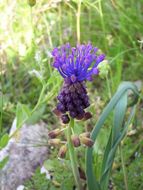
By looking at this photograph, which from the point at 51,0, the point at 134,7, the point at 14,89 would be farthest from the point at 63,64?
the point at 134,7

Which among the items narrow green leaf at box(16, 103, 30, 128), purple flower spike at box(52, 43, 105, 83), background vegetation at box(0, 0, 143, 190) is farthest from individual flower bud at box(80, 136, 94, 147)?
background vegetation at box(0, 0, 143, 190)

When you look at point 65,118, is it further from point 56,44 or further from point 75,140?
point 56,44

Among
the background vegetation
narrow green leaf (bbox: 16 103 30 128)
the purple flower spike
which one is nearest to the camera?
the purple flower spike

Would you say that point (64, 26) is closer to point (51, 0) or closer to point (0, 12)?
point (0, 12)

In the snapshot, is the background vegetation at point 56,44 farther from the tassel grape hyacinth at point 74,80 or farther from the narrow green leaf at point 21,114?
the tassel grape hyacinth at point 74,80

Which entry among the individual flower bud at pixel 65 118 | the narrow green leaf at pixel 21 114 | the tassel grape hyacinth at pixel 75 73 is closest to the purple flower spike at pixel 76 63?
the tassel grape hyacinth at pixel 75 73

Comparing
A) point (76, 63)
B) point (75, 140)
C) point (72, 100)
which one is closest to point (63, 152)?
point (75, 140)

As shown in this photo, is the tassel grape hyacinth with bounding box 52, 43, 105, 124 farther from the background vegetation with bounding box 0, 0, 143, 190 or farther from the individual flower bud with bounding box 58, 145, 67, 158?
the background vegetation with bounding box 0, 0, 143, 190
